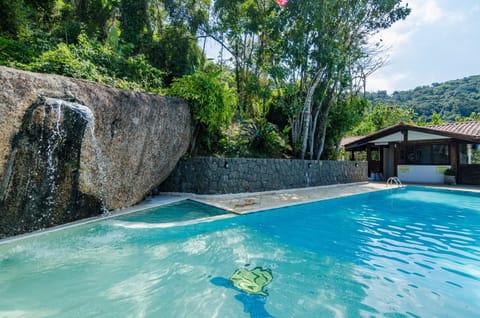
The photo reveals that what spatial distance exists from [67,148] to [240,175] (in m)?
6.53

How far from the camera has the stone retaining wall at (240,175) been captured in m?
9.82

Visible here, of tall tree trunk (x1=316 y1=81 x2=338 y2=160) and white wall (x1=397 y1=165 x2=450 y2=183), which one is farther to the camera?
white wall (x1=397 y1=165 x2=450 y2=183)

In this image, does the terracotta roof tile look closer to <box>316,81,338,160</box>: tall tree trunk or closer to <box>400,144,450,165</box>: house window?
<box>400,144,450,165</box>: house window

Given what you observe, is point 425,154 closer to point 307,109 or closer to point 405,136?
point 405,136

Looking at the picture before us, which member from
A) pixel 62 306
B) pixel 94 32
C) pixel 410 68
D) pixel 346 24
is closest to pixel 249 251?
pixel 62 306

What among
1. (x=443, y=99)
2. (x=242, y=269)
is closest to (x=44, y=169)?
(x=242, y=269)

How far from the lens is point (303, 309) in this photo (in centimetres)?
304

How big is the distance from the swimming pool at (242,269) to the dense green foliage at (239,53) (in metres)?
5.57

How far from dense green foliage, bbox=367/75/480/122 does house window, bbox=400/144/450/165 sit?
28800 millimetres

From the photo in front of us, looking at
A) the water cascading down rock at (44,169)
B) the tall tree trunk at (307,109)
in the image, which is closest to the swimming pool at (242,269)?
the water cascading down rock at (44,169)

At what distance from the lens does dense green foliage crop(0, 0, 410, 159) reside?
9.78 m

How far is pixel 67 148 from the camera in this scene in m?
5.63

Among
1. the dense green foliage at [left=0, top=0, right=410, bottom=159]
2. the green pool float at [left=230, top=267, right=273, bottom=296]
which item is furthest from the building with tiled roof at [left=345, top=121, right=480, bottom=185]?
the green pool float at [left=230, top=267, right=273, bottom=296]

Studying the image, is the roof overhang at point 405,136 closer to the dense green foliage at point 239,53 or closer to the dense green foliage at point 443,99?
the dense green foliage at point 239,53
